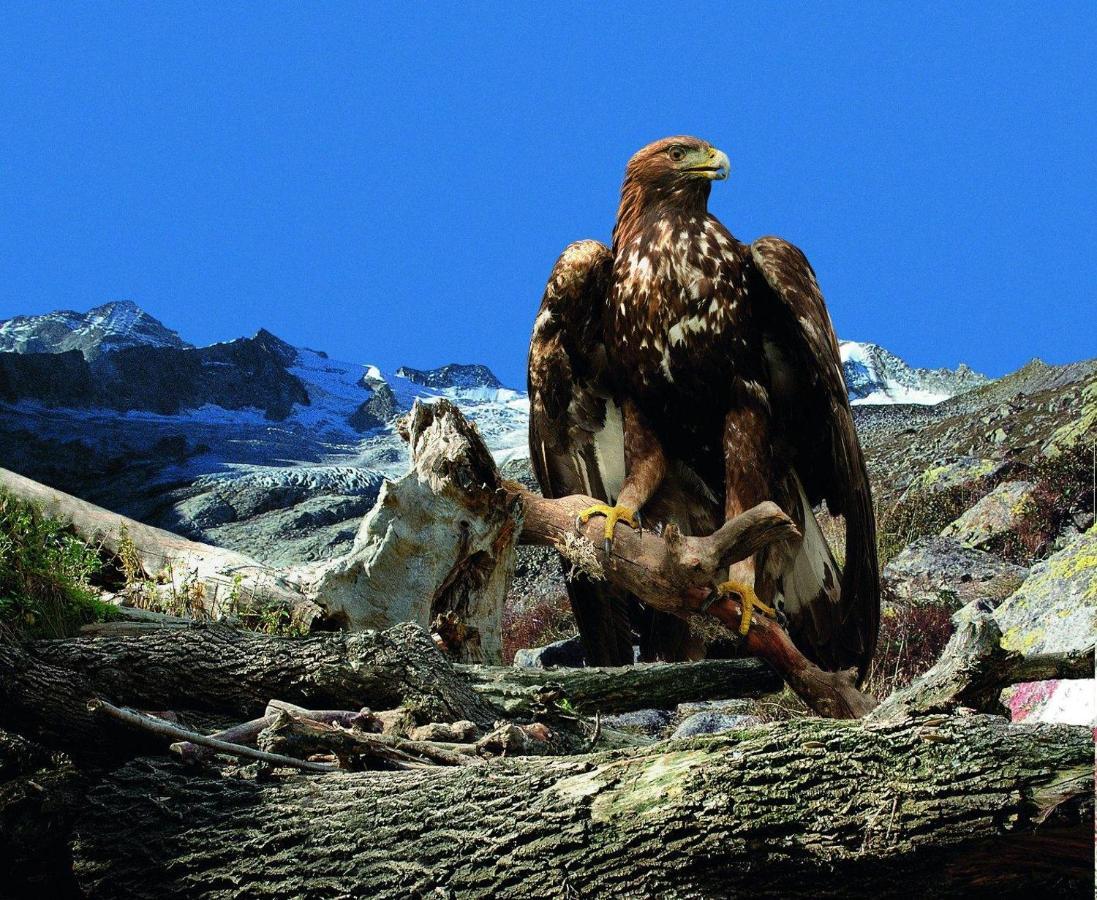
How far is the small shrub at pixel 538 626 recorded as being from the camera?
32.7ft

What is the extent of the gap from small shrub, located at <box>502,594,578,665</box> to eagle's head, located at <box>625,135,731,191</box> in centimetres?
523

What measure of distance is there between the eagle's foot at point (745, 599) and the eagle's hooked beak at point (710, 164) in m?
1.93

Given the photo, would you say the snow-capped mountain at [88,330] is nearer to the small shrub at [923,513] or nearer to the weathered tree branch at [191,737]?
the small shrub at [923,513]

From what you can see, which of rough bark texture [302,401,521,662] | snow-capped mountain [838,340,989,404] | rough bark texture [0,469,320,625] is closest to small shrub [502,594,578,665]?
rough bark texture [0,469,320,625]

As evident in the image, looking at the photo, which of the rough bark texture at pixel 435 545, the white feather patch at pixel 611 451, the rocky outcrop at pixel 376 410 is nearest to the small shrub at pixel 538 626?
the rough bark texture at pixel 435 545

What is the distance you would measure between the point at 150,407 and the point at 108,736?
1860 centimetres

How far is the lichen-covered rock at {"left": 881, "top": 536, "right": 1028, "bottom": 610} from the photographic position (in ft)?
26.1

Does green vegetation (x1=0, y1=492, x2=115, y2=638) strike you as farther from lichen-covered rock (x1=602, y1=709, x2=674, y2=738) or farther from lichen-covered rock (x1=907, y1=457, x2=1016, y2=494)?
lichen-covered rock (x1=907, y1=457, x2=1016, y2=494)

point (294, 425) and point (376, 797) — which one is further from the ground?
point (294, 425)

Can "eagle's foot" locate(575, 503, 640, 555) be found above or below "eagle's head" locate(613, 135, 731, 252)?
below

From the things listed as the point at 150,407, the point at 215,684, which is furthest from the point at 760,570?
the point at 150,407

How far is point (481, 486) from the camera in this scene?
210 inches

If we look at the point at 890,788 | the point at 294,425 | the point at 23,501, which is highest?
the point at 294,425

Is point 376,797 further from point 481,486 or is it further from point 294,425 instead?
point 294,425
